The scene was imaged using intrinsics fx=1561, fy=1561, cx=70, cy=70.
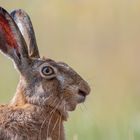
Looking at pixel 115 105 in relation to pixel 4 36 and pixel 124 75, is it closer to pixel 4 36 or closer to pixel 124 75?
pixel 124 75

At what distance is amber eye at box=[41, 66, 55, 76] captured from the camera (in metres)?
14.3

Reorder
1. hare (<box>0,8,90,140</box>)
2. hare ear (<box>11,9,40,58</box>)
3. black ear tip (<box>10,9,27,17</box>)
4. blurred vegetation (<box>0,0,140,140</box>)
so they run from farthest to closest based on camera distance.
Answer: blurred vegetation (<box>0,0,140,140</box>) → black ear tip (<box>10,9,27,17</box>) → hare ear (<box>11,9,40,58</box>) → hare (<box>0,8,90,140</box>)

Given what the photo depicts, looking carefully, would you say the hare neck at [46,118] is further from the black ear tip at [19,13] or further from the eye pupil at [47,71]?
the black ear tip at [19,13]

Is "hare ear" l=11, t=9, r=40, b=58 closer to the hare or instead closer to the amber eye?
the hare

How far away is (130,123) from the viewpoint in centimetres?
1551

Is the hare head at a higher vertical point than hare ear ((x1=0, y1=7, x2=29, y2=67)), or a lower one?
lower

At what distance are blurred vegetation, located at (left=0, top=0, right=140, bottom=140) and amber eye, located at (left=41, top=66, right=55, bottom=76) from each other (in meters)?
0.89

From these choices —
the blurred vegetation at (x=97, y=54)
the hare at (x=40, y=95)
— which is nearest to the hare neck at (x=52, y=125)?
the hare at (x=40, y=95)

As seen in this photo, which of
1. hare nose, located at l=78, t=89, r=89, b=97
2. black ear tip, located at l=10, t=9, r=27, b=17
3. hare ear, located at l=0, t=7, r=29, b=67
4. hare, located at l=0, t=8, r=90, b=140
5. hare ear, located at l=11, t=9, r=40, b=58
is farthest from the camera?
black ear tip, located at l=10, t=9, r=27, b=17

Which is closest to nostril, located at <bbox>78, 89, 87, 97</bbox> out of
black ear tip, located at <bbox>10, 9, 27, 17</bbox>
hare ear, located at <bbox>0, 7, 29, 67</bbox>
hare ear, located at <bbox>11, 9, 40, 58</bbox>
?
hare ear, located at <bbox>0, 7, 29, 67</bbox>

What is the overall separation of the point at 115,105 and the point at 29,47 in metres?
1.91

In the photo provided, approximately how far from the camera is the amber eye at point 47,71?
14297 millimetres

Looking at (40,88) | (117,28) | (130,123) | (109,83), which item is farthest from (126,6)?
(40,88)

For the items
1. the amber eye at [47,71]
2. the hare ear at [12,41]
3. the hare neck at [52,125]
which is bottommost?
the hare neck at [52,125]
